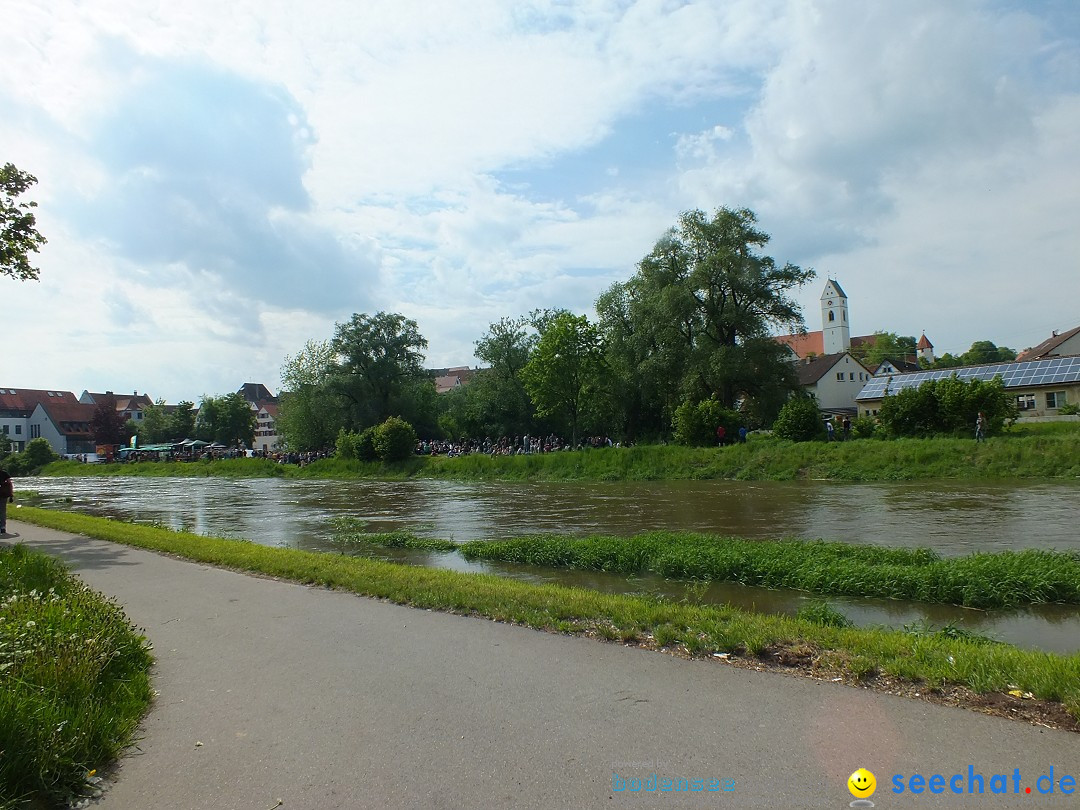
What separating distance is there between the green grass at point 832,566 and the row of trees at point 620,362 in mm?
29186

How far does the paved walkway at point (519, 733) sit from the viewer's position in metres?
4.04

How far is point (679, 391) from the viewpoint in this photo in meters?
51.1

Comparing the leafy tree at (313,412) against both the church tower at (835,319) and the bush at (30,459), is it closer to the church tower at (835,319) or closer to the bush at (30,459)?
the bush at (30,459)

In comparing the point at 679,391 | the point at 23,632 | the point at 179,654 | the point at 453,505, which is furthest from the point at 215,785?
the point at 679,391

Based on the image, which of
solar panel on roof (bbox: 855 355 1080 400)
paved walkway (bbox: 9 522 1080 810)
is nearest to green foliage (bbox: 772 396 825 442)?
solar panel on roof (bbox: 855 355 1080 400)

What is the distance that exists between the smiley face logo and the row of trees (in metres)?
39.2

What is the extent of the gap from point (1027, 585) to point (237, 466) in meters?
67.3

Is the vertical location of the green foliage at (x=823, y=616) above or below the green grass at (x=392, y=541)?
above

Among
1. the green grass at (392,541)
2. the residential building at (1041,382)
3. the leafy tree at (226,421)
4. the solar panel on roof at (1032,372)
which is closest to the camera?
the green grass at (392,541)

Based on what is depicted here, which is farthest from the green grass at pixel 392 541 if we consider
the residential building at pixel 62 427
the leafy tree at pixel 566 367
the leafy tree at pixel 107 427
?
the residential building at pixel 62 427

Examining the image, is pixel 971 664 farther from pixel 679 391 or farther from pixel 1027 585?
pixel 679 391

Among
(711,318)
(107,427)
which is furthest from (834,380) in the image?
(107,427)

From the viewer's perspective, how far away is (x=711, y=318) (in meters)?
51.3

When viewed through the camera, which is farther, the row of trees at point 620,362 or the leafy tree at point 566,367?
the leafy tree at point 566,367
